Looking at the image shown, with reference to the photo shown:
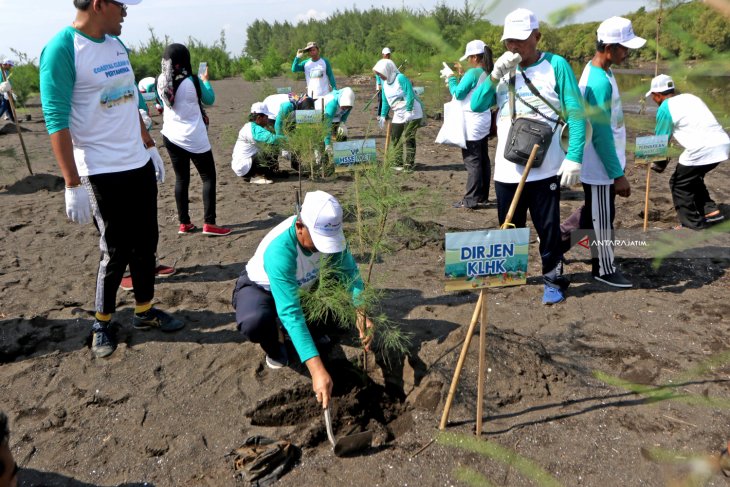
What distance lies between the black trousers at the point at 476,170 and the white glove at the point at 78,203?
396cm

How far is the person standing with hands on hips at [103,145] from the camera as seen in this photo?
2.71 meters

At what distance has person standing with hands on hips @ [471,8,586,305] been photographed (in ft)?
9.89

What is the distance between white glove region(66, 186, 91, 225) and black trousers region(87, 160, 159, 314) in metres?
0.11

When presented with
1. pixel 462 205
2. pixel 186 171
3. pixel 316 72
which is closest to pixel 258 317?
pixel 186 171

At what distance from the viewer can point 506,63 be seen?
114 inches

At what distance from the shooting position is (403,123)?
279 inches

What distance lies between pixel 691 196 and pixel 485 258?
3884 millimetres

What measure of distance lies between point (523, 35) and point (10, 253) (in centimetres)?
465

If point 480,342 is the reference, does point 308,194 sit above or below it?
above

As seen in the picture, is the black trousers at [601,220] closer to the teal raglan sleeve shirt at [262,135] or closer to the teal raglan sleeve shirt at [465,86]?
the teal raglan sleeve shirt at [465,86]

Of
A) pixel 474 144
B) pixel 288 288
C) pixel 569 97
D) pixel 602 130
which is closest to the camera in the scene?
pixel 288 288

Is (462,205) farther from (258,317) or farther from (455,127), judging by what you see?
(258,317)

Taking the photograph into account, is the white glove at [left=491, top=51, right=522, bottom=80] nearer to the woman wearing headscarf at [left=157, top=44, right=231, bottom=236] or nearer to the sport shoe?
the woman wearing headscarf at [left=157, top=44, right=231, bottom=236]

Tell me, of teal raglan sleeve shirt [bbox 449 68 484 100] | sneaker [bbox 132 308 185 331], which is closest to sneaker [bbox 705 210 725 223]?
teal raglan sleeve shirt [bbox 449 68 484 100]
